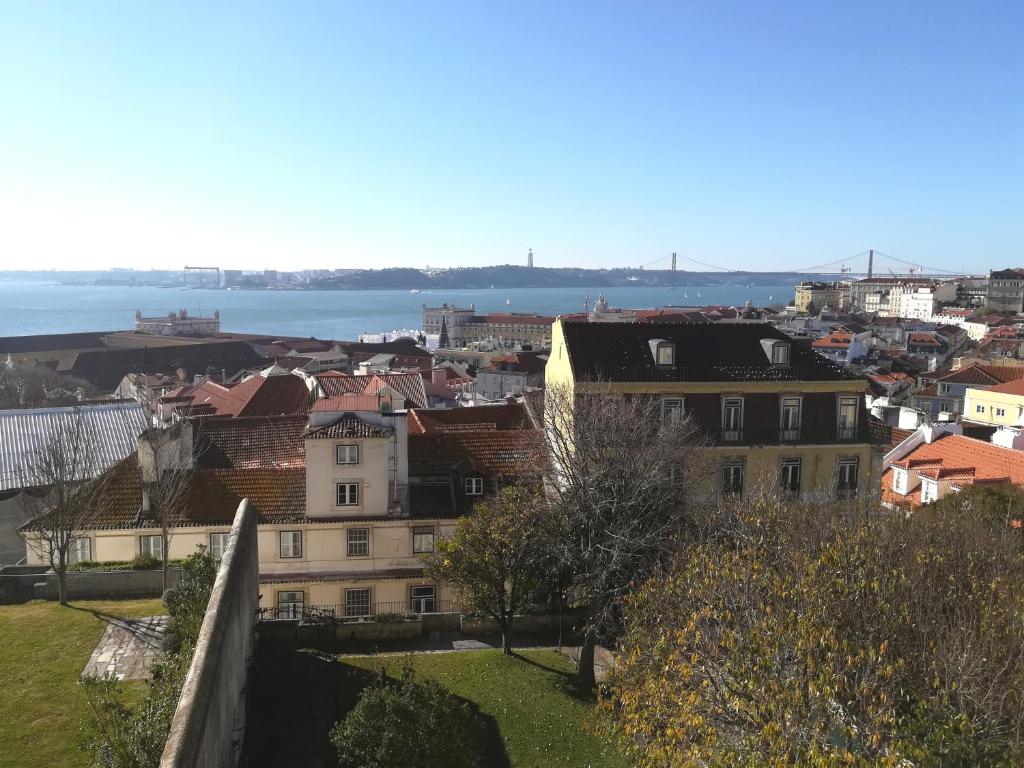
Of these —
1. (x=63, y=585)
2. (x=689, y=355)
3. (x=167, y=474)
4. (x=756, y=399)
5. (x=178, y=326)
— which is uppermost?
(x=689, y=355)

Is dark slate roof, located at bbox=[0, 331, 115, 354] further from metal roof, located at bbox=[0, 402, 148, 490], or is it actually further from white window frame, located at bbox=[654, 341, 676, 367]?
white window frame, located at bbox=[654, 341, 676, 367]

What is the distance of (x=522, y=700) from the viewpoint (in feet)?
50.9

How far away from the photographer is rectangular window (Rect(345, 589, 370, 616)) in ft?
69.4

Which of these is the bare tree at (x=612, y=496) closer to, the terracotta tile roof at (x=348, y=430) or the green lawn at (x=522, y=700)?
the green lawn at (x=522, y=700)

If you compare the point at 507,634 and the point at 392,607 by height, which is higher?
the point at 507,634

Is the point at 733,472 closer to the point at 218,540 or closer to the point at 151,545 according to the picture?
the point at 218,540

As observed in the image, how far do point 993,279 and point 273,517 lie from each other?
186 m

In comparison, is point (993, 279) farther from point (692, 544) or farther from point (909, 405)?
point (692, 544)

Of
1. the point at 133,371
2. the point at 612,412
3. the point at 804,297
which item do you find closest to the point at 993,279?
the point at 804,297

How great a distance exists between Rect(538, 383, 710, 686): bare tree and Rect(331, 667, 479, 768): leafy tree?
4.44 metres

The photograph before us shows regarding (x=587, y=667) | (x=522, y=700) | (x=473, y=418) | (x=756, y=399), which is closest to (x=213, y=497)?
(x=522, y=700)

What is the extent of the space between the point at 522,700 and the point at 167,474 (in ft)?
36.8

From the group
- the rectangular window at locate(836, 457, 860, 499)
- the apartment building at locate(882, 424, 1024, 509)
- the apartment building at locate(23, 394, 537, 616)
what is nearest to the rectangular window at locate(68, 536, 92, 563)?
the apartment building at locate(23, 394, 537, 616)

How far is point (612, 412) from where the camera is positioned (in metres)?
19.8
